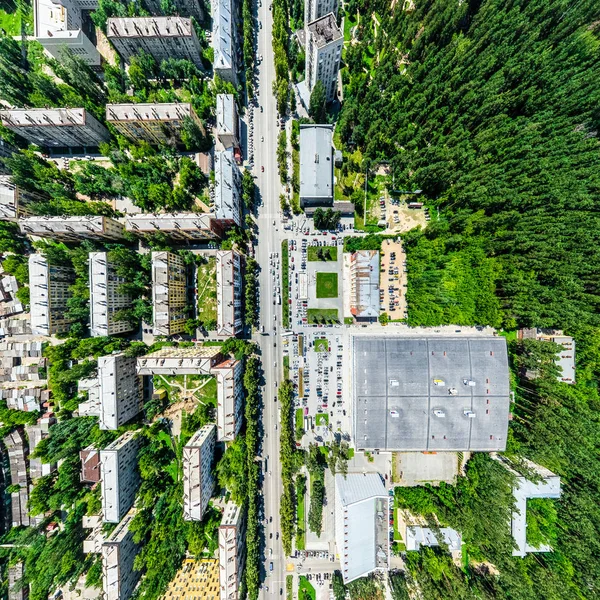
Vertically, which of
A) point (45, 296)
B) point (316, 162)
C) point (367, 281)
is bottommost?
point (45, 296)

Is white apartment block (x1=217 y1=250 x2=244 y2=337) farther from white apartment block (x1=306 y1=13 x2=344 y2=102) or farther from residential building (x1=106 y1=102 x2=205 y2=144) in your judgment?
white apartment block (x1=306 y1=13 x2=344 y2=102)

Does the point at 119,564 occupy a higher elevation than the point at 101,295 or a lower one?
lower

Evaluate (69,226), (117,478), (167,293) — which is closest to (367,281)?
(167,293)

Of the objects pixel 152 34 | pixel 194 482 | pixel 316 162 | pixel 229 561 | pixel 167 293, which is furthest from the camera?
pixel 316 162

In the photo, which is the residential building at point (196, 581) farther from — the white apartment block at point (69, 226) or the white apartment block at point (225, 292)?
the white apartment block at point (69, 226)

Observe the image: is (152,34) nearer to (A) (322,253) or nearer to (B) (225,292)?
(B) (225,292)

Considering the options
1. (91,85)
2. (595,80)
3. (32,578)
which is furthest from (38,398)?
(595,80)

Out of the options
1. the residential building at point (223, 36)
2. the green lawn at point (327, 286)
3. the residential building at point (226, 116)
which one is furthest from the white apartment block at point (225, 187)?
the green lawn at point (327, 286)
